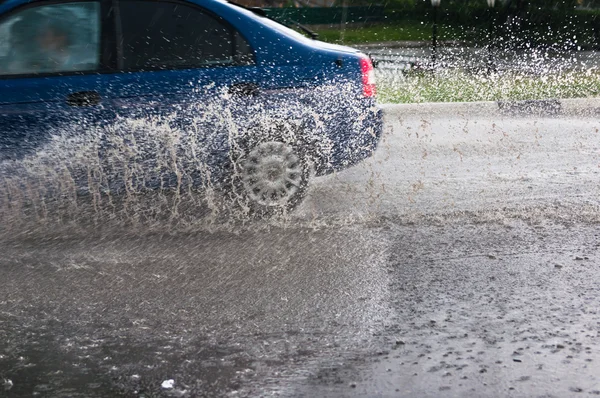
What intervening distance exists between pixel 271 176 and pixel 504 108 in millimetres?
5492

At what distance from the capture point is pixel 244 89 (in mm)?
6078

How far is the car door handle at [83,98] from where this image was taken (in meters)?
5.85

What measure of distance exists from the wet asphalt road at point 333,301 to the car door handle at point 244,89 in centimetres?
87

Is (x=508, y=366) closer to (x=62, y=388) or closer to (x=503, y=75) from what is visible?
(x=62, y=388)

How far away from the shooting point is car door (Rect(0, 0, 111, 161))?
229 inches

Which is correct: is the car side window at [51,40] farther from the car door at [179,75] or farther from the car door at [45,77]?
the car door at [179,75]

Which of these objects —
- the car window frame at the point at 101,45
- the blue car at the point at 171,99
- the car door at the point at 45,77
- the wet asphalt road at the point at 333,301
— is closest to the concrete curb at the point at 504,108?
the wet asphalt road at the point at 333,301

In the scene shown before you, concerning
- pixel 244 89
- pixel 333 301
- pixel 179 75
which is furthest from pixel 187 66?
pixel 333 301

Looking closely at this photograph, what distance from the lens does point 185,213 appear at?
20.5 feet

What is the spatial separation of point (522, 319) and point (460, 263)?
3.10 ft

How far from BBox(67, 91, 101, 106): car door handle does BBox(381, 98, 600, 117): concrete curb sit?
18.1 ft

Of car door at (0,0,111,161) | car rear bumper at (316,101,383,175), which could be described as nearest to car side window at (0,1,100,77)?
car door at (0,0,111,161)

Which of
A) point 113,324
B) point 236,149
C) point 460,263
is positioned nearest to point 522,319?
point 460,263

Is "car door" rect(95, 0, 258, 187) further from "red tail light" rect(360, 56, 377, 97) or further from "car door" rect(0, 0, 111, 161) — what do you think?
"red tail light" rect(360, 56, 377, 97)
